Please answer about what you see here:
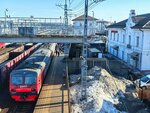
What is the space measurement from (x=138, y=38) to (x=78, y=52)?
8515mm

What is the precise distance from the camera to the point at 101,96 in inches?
800

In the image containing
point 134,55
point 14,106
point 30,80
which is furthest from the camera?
point 134,55

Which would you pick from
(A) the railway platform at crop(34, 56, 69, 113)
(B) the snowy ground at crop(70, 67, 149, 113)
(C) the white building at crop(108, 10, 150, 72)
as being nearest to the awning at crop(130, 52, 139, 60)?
(C) the white building at crop(108, 10, 150, 72)

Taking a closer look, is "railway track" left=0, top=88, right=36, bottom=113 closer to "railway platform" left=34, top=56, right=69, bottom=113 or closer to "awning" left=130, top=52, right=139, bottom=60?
"railway platform" left=34, top=56, right=69, bottom=113

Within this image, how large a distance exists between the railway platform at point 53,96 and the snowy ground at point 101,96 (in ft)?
2.62

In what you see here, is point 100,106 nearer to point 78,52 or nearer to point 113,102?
point 113,102

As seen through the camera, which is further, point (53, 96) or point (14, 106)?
point (53, 96)

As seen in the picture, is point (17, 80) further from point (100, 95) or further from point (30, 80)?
point (100, 95)

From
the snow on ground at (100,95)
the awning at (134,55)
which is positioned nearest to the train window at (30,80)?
the snow on ground at (100,95)

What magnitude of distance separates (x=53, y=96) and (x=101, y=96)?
142 inches

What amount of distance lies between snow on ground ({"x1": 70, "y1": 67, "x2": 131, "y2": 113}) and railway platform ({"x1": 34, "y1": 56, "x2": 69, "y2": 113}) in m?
0.80

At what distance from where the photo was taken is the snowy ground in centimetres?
1830

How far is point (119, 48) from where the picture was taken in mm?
40750

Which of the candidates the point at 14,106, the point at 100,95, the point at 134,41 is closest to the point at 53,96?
the point at 14,106
